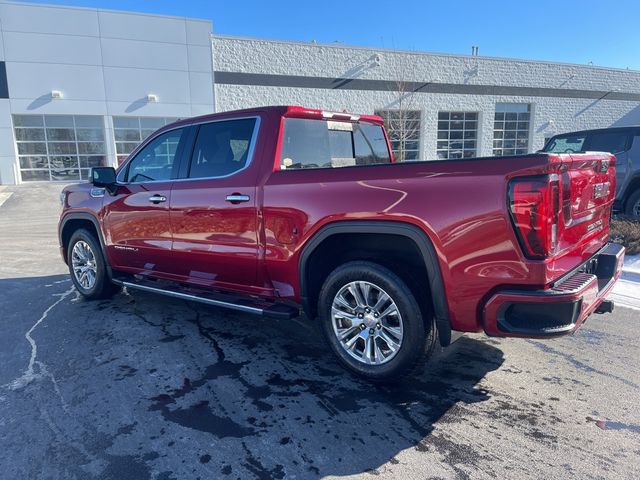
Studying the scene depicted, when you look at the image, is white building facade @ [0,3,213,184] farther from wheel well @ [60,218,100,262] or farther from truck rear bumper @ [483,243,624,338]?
truck rear bumper @ [483,243,624,338]

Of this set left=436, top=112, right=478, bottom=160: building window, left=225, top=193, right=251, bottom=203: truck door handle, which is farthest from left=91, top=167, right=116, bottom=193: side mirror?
left=436, top=112, right=478, bottom=160: building window

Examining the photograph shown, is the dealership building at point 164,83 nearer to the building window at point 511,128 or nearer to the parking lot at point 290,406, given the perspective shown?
the building window at point 511,128

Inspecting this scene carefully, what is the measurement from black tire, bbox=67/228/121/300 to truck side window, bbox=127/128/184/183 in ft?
3.30

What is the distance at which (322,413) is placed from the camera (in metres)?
3.03

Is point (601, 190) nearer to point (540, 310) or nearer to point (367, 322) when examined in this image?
point (540, 310)

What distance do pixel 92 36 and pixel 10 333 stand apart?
66.2ft

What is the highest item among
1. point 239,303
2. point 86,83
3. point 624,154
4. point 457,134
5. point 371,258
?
point 86,83

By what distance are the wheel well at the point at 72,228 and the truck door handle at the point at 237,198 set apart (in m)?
2.46

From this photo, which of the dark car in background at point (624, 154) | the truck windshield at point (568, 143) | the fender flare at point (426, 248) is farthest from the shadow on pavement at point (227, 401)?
the truck windshield at point (568, 143)

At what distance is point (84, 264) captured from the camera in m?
5.72

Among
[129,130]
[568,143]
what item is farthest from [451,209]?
[129,130]

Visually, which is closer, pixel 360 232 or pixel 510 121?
pixel 360 232

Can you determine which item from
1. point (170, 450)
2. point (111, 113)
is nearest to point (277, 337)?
point (170, 450)

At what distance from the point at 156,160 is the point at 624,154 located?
27.6ft
